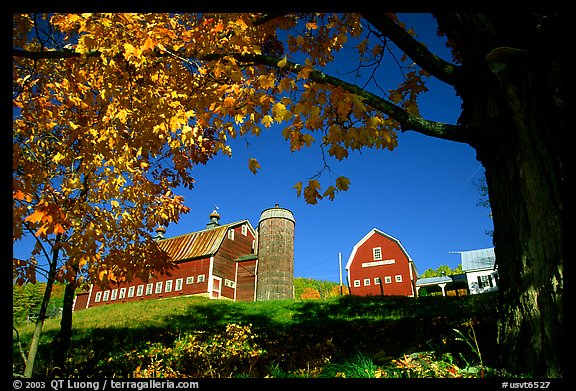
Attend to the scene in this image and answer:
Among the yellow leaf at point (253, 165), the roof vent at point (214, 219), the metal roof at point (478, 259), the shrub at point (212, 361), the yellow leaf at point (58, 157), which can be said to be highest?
the roof vent at point (214, 219)

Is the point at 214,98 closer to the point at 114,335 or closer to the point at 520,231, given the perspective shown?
the point at 520,231

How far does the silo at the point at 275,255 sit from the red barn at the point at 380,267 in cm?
1274

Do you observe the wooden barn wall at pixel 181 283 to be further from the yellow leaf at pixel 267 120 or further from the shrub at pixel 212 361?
A: the yellow leaf at pixel 267 120

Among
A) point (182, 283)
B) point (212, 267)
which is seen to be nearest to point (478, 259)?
point (212, 267)

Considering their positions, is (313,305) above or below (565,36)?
below

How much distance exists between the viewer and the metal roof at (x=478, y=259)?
36.4m

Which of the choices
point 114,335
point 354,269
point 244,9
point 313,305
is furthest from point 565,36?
point 354,269

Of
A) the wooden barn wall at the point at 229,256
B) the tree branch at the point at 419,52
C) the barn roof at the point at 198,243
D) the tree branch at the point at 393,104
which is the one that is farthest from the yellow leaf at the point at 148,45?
the barn roof at the point at 198,243

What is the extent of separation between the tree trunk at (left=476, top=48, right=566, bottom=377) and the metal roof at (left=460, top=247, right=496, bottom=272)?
38348mm

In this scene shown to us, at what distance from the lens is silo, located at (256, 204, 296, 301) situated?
78.0 feet

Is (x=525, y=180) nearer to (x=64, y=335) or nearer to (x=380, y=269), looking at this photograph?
(x=64, y=335)

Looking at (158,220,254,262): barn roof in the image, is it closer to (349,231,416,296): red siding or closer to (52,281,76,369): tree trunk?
(349,231,416,296): red siding

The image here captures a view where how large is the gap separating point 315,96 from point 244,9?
1.93 m

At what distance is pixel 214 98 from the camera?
15.5 ft
